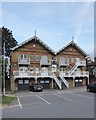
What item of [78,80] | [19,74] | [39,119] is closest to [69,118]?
[39,119]

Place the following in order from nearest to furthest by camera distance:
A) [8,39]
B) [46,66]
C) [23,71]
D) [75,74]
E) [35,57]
→ [23,71], [35,57], [46,66], [75,74], [8,39]

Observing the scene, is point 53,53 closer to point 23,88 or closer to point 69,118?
point 23,88

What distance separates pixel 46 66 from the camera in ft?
175

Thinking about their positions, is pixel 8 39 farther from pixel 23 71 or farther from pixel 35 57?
pixel 23 71

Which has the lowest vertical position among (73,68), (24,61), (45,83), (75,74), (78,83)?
(78,83)

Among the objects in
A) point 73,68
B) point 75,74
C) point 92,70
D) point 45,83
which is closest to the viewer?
point 45,83

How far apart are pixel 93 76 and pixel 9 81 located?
21204mm

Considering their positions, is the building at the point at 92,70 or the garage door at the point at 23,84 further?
the building at the point at 92,70

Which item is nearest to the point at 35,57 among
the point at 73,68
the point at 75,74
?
the point at 73,68

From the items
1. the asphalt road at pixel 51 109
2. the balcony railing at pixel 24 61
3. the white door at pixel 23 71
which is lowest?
the asphalt road at pixel 51 109

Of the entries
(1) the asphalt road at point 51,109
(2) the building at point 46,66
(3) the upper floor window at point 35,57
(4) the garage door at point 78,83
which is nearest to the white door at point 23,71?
(2) the building at point 46,66

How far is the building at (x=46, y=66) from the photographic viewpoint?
5003 cm

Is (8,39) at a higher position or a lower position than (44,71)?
higher

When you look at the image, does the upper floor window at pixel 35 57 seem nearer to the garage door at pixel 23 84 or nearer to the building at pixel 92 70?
the garage door at pixel 23 84
